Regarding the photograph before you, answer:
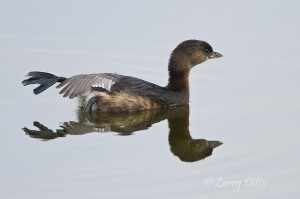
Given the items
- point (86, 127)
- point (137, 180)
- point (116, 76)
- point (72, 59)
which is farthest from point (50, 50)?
point (137, 180)

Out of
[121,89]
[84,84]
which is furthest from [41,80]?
[121,89]

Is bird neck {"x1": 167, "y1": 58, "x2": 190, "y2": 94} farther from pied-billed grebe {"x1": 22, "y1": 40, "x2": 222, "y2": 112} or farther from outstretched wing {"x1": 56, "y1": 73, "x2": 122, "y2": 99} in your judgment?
outstretched wing {"x1": 56, "y1": 73, "x2": 122, "y2": 99}

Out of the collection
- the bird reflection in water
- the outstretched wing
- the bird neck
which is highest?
the bird neck

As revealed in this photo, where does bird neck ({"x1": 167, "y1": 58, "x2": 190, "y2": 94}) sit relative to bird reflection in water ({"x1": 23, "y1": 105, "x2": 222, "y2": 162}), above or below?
above

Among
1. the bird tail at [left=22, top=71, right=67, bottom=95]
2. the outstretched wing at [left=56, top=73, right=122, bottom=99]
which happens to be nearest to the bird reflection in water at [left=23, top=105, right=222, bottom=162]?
the outstretched wing at [left=56, top=73, right=122, bottom=99]

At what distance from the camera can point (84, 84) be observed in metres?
12.7

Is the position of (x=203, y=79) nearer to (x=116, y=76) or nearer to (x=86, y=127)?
(x=116, y=76)

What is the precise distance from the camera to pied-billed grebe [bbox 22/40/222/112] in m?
12.8

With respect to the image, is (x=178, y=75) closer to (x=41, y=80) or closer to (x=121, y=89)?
(x=121, y=89)

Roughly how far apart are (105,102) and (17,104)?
1.23 metres

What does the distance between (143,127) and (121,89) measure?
0.97 meters

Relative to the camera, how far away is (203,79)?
47.4ft

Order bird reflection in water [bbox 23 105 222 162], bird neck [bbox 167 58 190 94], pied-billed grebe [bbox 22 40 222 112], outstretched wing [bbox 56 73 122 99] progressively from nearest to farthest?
bird reflection in water [bbox 23 105 222 162] < outstretched wing [bbox 56 73 122 99] < pied-billed grebe [bbox 22 40 222 112] < bird neck [bbox 167 58 190 94]

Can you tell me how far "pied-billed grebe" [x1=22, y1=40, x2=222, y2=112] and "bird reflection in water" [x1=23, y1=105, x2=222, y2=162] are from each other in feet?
0.40
